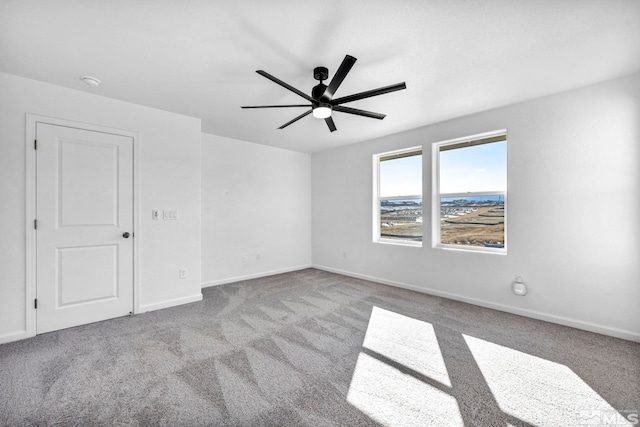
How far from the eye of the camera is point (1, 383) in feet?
→ 6.23

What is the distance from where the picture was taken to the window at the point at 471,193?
341cm

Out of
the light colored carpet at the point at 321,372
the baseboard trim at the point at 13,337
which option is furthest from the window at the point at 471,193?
the baseboard trim at the point at 13,337

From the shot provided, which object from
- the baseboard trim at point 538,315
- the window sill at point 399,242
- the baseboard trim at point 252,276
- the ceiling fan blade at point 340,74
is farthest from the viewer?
the baseboard trim at point 252,276

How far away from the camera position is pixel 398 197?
4.45 m

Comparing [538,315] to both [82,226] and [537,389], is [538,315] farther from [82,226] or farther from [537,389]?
[82,226]

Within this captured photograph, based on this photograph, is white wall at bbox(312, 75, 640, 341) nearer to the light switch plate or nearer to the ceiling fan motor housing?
the ceiling fan motor housing

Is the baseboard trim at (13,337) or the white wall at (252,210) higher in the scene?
the white wall at (252,210)

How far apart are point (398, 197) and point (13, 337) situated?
4819 mm

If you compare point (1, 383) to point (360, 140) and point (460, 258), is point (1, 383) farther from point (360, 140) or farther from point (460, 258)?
point (360, 140)

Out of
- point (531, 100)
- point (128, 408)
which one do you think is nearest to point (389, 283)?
point (531, 100)

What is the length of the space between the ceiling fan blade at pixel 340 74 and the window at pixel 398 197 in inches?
94.7

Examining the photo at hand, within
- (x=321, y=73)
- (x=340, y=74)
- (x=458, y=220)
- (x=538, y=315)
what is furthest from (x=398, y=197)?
(x=340, y=74)

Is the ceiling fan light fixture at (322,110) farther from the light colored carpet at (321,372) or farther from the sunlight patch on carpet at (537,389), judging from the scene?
the sunlight patch on carpet at (537,389)

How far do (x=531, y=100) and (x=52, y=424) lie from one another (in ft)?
16.1
